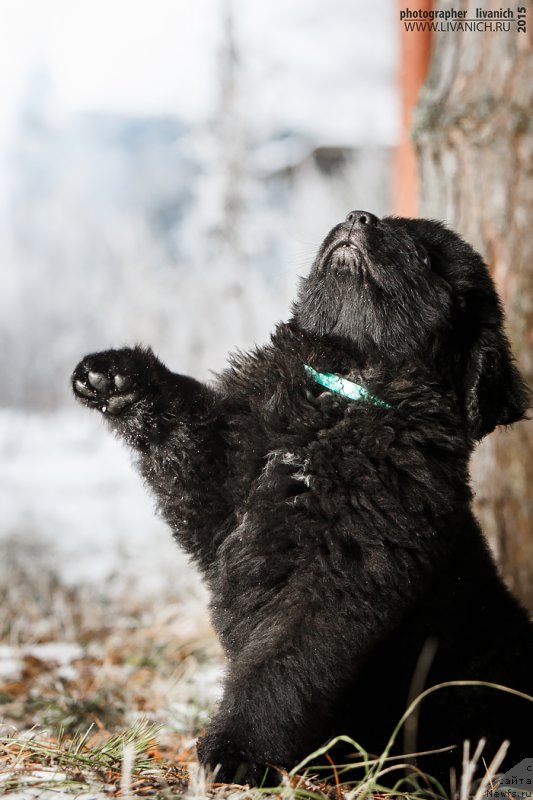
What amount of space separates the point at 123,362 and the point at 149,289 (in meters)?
13.6

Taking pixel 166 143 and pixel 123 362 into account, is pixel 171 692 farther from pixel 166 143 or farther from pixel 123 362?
pixel 166 143

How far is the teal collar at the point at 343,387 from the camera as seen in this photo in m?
3.11

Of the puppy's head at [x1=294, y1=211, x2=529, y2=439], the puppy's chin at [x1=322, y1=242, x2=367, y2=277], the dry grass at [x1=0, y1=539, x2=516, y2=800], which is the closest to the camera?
the dry grass at [x1=0, y1=539, x2=516, y2=800]

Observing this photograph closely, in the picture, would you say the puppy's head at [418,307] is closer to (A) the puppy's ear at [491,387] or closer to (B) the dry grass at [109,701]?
(A) the puppy's ear at [491,387]

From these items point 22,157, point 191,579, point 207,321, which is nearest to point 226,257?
point 207,321

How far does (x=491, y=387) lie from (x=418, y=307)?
427 millimetres

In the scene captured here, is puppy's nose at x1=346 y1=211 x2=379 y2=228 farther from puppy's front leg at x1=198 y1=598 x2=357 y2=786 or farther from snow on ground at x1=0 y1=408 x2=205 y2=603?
snow on ground at x1=0 y1=408 x2=205 y2=603

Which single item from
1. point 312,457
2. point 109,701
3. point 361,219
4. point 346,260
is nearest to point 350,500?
point 312,457

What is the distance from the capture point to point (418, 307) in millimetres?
3318

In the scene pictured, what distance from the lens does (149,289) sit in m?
16.3

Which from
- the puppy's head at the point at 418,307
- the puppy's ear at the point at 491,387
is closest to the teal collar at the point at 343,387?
the puppy's head at the point at 418,307

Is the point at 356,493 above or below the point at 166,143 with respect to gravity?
below

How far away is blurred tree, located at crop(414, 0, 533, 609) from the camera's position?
493 cm
